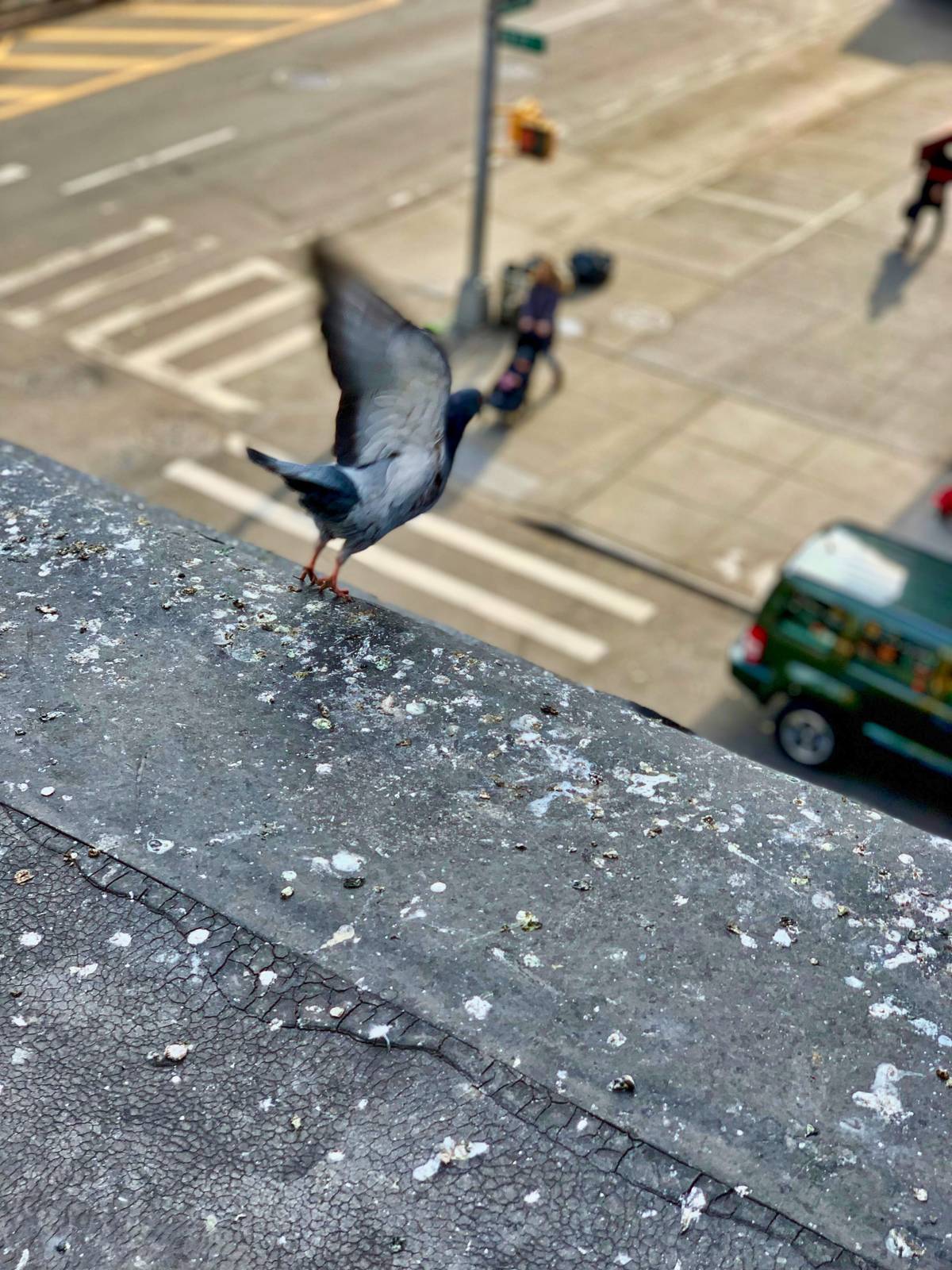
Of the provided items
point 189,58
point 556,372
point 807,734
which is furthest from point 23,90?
point 807,734

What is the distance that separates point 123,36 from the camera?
27.3 metres

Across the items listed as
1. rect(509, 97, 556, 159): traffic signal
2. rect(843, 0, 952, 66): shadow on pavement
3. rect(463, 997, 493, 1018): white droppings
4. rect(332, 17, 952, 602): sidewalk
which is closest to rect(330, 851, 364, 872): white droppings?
rect(463, 997, 493, 1018): white droppings

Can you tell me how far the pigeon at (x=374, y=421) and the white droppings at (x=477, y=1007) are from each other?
71.1 inches

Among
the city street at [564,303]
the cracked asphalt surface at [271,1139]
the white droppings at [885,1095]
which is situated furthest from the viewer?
the city street at [564,303]

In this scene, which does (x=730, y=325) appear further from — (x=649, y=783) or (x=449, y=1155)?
(x=449, y=1155)

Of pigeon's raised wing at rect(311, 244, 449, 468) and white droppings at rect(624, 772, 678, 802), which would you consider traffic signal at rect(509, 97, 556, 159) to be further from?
white droppings at rect(624, 772, 678, 802)

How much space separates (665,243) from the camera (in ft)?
68.0

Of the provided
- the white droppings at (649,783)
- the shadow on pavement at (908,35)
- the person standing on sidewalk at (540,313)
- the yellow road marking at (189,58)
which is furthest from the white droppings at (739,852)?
the shadow on pavement at (908,35)

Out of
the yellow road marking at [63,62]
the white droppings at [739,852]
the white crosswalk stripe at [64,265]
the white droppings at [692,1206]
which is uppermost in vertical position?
the white droppings at [739,852]

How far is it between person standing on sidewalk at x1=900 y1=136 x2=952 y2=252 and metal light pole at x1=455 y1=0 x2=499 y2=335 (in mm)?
7191

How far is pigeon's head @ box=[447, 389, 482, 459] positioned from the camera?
4762 millimetres

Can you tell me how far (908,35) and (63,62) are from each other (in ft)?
63.1

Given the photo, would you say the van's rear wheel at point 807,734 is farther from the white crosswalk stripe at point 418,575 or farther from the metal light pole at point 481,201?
the metal light pole at point 481,201

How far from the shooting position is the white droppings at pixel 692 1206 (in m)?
2.63
